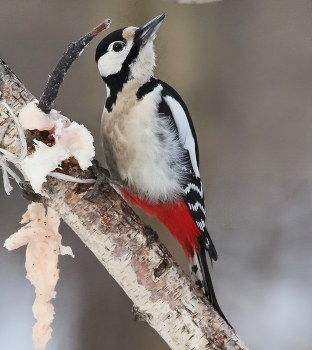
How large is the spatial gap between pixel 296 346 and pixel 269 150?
68cm

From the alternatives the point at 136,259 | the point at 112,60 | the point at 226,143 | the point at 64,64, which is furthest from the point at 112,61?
the point at 226,143

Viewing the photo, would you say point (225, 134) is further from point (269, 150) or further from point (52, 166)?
point (52, 166)

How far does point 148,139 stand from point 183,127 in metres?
0.09

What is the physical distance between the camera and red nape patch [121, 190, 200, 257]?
32.6 inches

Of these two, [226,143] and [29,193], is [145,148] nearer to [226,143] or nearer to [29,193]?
[29,193]

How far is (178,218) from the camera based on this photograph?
84 cm

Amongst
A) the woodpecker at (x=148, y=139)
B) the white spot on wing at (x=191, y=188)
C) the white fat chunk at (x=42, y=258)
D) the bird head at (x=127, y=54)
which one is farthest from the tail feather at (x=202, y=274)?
the bird head at (x=127, y=54)

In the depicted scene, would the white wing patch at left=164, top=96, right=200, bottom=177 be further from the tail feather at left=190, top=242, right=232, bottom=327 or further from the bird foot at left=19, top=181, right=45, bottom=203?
the bird foot at left=19, top=181, right=45, bottom=203

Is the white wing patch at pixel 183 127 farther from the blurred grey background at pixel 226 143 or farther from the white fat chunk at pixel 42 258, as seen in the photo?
the blurred grey background at pixel 226 143

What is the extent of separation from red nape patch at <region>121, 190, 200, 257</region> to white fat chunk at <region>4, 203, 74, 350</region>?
0.19 meters

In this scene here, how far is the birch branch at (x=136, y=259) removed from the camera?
65 cm

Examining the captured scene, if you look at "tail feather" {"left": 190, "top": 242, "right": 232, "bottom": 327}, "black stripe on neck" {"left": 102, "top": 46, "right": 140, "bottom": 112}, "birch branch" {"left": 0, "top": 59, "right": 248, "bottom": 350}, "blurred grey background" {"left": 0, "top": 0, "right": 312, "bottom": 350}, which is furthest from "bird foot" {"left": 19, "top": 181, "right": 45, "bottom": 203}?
"blurred grey background" {"left": 0, "top": 0, "right": 312, "bottom": 350}

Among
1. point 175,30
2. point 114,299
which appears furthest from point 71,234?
point 175,30

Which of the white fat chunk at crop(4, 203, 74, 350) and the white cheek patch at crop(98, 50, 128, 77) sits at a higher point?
the white cheek patch at crop(98, 50, 128, 77)
